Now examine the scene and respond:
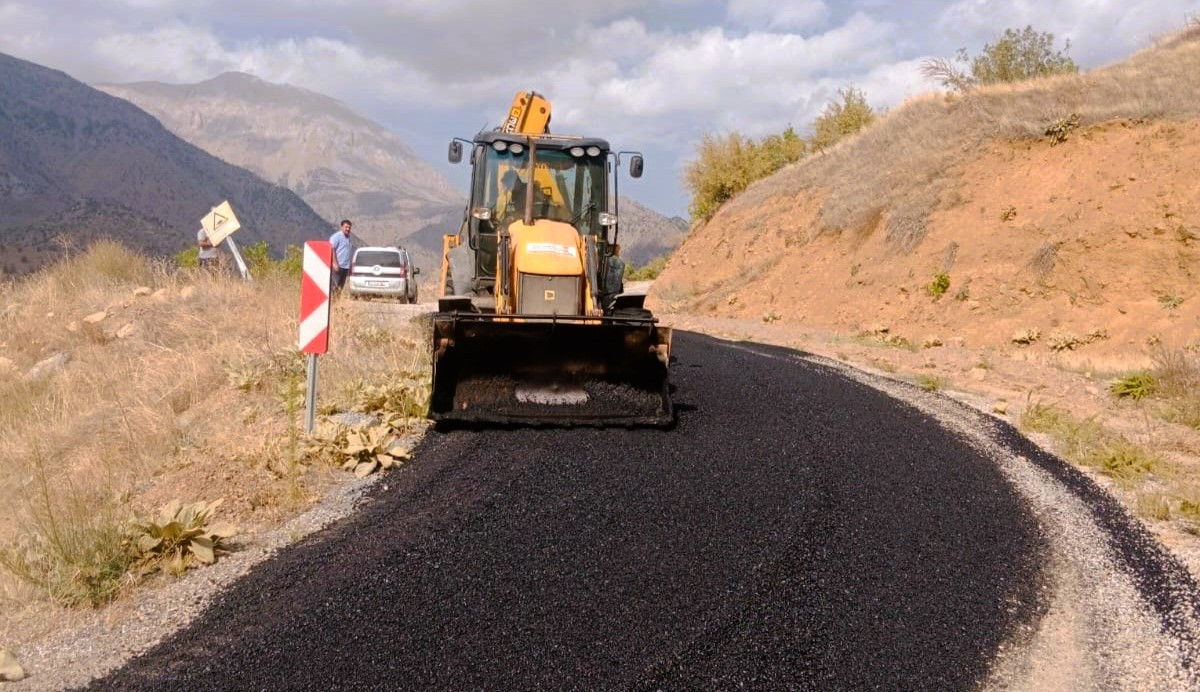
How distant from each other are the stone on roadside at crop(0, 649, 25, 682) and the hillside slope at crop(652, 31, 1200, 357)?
15200mm

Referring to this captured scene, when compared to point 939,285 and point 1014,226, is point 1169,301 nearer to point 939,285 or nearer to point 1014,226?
point 1014,226

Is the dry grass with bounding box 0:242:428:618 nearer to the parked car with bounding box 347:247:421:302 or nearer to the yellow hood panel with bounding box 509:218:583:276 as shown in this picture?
the yellow hood panel with bounding box 509:218:583:276

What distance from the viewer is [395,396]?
846cm

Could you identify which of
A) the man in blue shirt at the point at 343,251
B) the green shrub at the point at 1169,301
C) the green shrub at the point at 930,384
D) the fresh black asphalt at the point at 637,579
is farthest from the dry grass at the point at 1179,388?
the man in blue shirt at the point at 343,251

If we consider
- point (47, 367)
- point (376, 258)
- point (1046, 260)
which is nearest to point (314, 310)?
point (47, 367)

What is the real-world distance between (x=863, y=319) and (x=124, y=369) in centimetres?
1468

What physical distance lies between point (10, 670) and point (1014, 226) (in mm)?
19654

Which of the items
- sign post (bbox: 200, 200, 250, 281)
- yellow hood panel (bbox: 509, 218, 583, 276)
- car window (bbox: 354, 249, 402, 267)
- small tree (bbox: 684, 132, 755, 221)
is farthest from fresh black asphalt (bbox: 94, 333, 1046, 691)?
small tree (bbox: 684, 132, 755, 221)

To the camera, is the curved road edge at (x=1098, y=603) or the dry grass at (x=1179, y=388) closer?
the curved road edge at (x=1098, y=603)

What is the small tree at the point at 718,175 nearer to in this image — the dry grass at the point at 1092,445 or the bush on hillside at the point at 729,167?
the bush on hillside at the point at 729,167

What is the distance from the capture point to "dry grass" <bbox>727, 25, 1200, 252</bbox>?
19.9 metres

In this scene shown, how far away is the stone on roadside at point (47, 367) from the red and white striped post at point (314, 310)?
9106 mm

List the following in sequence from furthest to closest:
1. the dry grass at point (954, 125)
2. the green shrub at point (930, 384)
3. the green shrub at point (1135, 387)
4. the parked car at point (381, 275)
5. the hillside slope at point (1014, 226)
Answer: the parked car at point (381, 275), the dry grass at point (954, 125), the hillside slope at point (1014, 226), the green shrub at point (930, 384), the green shrub at point (1135, 387)

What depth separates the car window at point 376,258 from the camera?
893 inches
